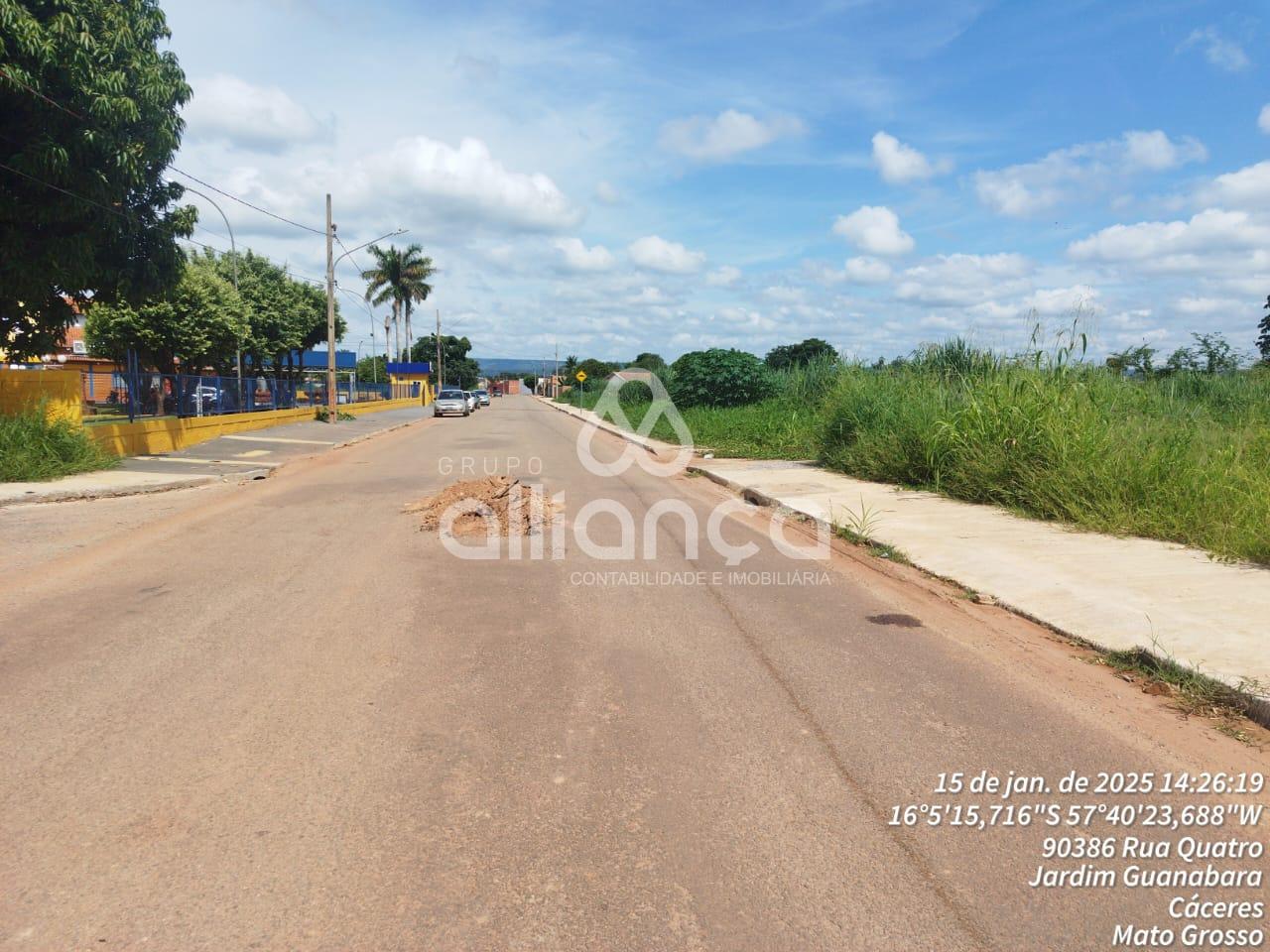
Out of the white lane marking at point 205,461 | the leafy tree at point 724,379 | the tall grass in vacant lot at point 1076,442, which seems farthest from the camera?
the leafy tree at point 724,379

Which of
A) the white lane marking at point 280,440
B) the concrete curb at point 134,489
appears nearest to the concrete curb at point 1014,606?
the concrete curb at point 134,489

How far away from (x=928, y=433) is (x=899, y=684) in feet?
29.7

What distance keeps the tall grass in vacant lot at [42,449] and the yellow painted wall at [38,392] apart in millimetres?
329

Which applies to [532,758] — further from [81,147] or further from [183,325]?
[183,325]

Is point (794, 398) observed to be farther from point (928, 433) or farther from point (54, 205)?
point (54, 205)

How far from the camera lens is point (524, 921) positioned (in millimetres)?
2748

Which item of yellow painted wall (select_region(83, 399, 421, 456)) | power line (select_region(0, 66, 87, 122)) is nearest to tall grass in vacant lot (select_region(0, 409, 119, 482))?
yellow painted wall (select_region(83, 399, 421, 456))

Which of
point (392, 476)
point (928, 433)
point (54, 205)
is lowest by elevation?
point (392, 476)

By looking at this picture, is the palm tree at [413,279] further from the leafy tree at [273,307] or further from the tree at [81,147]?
the tree at [81,147]

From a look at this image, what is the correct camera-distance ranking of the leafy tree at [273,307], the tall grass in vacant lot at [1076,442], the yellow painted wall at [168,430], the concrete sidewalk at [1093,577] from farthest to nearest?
the leafy tree at [273,307]
the yellow painted wall at [168,430]
the tall grass in vacant lot at [1076,442]
the concrete sidewalk at [1093,577]

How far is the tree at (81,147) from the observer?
1320cm

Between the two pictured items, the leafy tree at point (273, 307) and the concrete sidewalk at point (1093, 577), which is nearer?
the concrete sidewalk at point (1093, 577)

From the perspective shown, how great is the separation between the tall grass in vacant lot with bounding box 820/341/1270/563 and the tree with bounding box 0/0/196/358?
44.5 feet

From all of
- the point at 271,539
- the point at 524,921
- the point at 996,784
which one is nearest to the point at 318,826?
the point at 524,921
